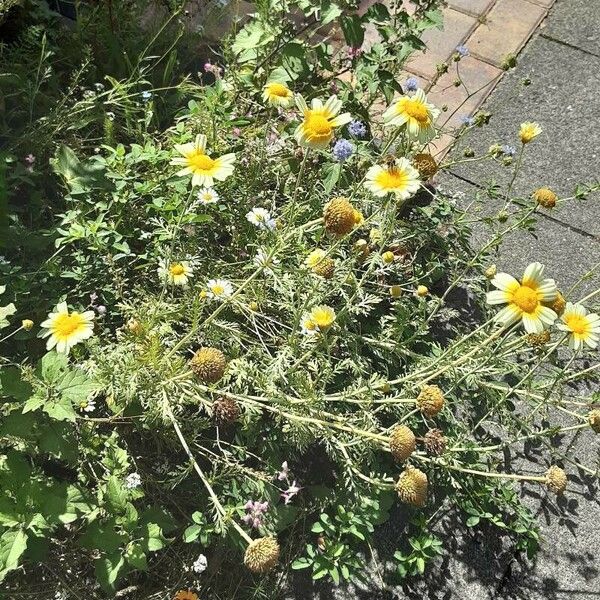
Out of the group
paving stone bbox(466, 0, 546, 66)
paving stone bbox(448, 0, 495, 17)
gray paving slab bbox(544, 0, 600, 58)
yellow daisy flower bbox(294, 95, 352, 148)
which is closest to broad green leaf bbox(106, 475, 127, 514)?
yellow daisy flower bbox(294, 95, 352, 148)

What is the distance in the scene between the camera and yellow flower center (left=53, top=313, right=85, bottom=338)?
161cm

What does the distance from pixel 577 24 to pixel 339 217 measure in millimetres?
2745

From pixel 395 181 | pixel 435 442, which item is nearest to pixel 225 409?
pixel 435 442

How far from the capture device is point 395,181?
1698 mm

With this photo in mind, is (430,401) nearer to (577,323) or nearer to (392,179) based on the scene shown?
(577,323)

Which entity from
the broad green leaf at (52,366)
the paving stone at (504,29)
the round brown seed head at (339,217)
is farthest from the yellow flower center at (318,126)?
the paving stone at (504,29)

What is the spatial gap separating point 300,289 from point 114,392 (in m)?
0.59

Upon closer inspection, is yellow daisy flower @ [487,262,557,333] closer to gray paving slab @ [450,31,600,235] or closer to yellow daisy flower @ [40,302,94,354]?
yellow daisy flower @ [40,302,94,354]

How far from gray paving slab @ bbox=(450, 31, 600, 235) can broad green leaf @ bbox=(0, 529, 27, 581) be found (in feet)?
7.36

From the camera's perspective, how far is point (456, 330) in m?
2.42

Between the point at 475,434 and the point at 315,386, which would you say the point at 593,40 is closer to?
the point at 475,434

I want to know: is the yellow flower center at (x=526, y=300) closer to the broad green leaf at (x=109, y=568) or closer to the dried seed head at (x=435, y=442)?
the dried seed head at (x=435, y=442)

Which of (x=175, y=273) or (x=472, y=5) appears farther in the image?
(x=472, y=5)

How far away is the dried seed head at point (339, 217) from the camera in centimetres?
161
